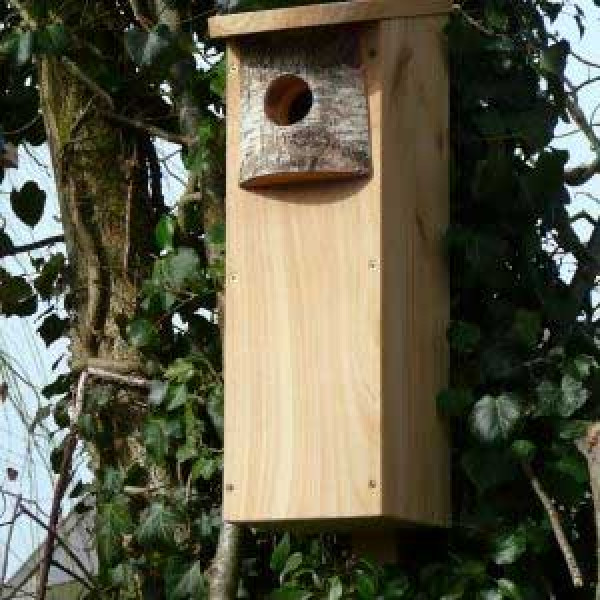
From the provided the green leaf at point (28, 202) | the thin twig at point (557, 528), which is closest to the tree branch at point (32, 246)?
the green leaf at point (28, 202)

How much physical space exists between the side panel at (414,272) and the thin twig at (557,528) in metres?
0.16

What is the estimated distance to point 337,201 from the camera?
4.30m

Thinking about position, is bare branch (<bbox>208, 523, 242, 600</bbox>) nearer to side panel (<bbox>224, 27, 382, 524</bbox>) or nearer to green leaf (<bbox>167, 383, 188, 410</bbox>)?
green leaf (<bbox>167, 383, 188, 410</bbox>)

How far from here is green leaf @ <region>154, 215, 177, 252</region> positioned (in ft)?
15.8

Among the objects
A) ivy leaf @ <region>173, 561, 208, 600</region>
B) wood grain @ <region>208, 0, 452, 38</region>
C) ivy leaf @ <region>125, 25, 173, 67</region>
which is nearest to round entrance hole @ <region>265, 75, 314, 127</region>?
wood grain @ <region>208, 0, 452, 38</region>

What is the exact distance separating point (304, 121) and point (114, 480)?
2.90ft

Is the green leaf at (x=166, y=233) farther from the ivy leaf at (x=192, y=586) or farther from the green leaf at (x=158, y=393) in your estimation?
the ivy leaf at (x=192, y=586)

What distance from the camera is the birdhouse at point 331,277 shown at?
4211mm

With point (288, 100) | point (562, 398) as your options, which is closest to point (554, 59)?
point (288, 100)

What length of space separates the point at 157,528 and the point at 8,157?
80 cm

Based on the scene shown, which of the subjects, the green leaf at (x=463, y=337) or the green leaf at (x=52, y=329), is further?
the green leaf at (x=52, y=329)

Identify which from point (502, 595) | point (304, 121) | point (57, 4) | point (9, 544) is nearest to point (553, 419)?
point (502, 595)

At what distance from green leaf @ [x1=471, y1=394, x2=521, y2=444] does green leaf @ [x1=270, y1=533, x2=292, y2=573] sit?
441mm

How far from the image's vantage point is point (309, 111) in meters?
4.36
